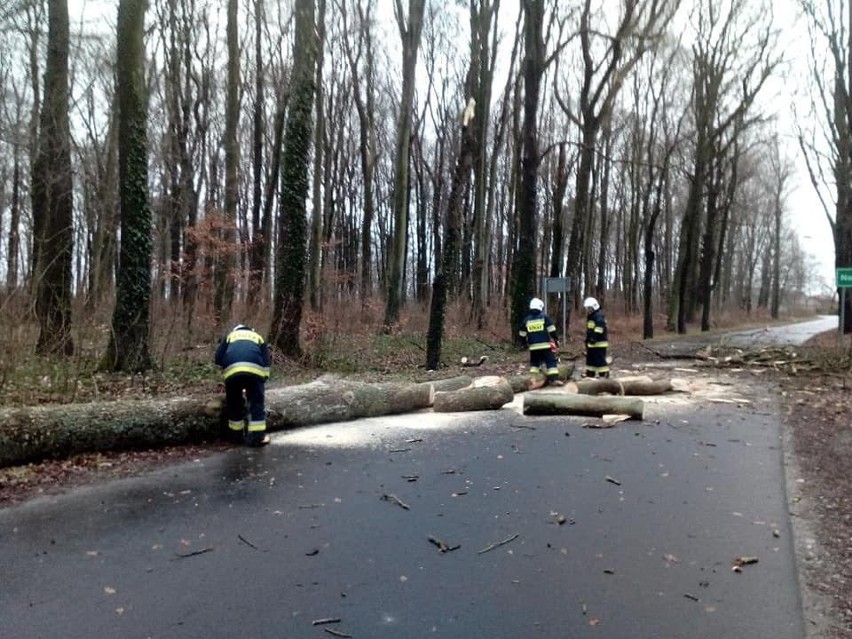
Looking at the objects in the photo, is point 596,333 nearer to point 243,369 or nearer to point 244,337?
point 244,337

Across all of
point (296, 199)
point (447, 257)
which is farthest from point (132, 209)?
point (447, 257)

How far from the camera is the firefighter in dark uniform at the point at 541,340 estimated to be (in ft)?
38.4

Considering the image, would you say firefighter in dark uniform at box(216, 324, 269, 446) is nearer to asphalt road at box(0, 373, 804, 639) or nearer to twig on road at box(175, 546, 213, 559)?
asphalt road at box(0, 373, 804, 639)

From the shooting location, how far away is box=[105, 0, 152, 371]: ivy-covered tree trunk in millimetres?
11156

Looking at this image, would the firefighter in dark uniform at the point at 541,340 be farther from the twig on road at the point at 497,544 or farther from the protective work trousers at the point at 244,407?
the twig on road at the point at 497,544

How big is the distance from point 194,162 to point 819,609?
30.2 meters

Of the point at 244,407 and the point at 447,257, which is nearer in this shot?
the point at 244,407

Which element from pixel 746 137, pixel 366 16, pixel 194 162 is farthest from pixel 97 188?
pixel 746 137

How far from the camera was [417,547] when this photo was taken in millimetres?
4641

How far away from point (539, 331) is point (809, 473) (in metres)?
5.51

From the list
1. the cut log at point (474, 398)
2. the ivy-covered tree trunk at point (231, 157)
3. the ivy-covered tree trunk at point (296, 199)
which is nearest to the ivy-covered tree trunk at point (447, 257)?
the ivy-covered tree trunk at point (296, 199)

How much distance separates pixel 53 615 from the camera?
362 centimetres

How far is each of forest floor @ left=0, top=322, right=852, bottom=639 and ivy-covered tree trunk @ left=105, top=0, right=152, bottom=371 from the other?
3.64 feet

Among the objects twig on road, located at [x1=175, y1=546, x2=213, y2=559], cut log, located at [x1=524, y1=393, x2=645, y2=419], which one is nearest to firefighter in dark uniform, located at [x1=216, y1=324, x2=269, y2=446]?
twig on road, located at [x1=175, y1=546, x2=213, y2=559]
